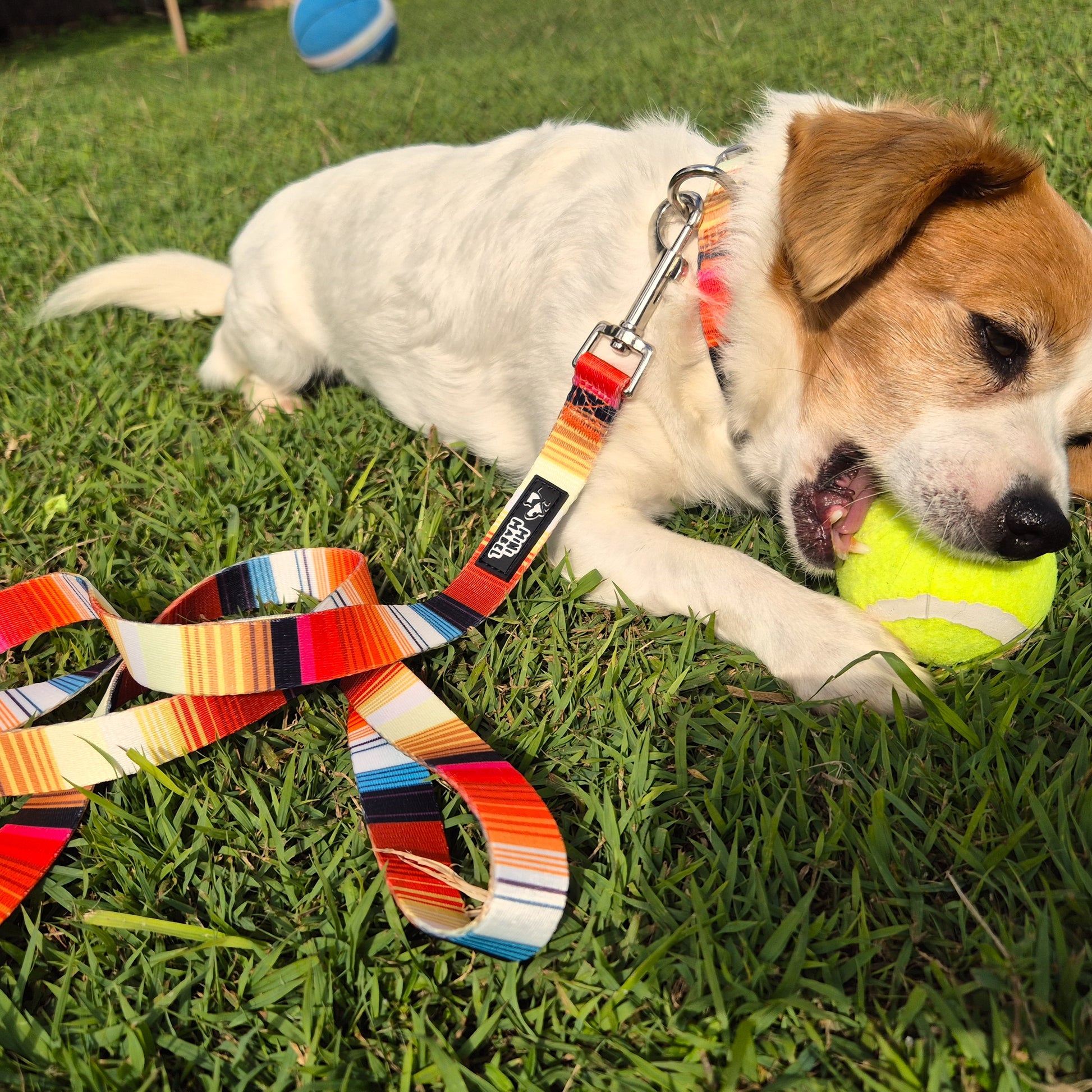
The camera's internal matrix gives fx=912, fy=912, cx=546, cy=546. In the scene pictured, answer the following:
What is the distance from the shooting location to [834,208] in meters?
2.10

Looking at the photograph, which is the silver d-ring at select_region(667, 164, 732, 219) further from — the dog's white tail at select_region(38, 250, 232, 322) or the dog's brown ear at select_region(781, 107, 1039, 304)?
the dog's white tail at select_region(38, 250, 232, 322)

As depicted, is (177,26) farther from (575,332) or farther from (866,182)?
(866,182)

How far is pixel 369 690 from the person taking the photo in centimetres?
212

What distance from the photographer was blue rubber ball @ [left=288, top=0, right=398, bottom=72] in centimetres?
1090

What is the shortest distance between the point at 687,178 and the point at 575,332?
1.68 ft

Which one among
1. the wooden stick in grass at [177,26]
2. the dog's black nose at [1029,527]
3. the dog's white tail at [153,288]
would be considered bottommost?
the wooden stick in grass at [177,26]

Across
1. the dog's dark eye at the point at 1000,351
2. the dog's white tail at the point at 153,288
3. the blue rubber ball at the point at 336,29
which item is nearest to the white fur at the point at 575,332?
the dog's dark eye at the point at 1000,351

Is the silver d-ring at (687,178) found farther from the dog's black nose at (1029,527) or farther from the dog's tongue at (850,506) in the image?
the dog's black nose at (1029,527)

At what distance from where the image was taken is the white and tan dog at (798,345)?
6.95 ft

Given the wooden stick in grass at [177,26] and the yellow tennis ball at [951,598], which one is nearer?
the yellow tennis ball at [951,598]

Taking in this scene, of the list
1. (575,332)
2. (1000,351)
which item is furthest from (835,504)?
(575,332)

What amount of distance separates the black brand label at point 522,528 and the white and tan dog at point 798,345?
17 cm

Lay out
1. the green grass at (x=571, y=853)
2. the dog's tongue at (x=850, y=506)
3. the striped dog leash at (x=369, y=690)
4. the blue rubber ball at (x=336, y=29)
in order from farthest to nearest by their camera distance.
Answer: the blue rubber ball at (x=336, y=29)
the dog's tongue at (x=850, y=506)
the striped dog leash at (x=369, y=690)
the green grass at (x=571, y=853)

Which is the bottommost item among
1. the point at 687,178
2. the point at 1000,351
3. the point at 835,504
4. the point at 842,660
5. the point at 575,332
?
the point at 842,660
